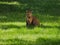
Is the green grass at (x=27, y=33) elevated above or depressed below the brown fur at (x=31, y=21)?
below

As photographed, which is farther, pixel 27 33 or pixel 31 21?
pixel 31 21

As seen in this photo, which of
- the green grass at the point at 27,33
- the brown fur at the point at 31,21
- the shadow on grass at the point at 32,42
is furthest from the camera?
the brown fur at the point at 31,21

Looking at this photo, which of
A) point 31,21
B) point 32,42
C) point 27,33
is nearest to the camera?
point 32,42

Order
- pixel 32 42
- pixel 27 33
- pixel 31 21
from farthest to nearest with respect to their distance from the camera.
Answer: pixel 31 21 < pixel 27 33 < pixel 32 42

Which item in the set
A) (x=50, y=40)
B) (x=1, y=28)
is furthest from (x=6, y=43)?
(x=1, y=28)

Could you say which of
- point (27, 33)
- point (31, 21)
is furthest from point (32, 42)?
point (31, 21)

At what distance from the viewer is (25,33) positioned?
11758 millimetres

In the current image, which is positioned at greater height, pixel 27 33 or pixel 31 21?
pixel 31 21

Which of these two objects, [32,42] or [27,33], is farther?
[27,33]

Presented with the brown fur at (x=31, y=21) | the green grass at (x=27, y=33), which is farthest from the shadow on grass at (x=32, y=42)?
the brown fur at (x=31, y=21)

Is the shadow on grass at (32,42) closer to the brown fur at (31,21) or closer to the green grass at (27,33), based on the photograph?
the green grass at (27,33)

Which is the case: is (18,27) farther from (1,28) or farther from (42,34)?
(42,34)

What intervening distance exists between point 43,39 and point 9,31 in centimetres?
179

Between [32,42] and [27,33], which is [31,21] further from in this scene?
[32,42]
